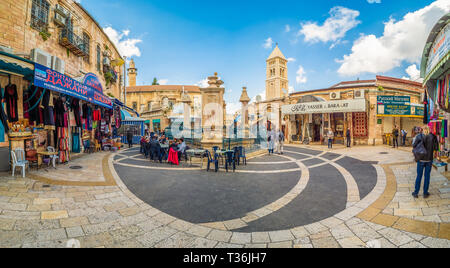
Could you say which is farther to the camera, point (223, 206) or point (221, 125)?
point (221, 125)

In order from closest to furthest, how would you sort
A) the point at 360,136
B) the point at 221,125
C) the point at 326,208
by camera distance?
the point at 326,208 < the point at 221,125 < the point at 360,136

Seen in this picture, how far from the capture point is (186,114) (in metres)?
A: 19.7

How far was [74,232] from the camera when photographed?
338 centimetres

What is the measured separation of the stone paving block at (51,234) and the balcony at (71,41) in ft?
35.7

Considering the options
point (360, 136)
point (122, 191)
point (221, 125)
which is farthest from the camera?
point (360, 136)

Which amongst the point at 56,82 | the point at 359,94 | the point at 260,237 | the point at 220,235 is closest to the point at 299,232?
the point at 260,237

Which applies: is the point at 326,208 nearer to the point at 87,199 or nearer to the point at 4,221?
the point at 87,199

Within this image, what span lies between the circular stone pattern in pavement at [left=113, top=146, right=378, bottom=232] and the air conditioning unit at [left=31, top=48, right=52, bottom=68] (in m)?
5.88

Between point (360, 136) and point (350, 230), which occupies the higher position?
point (360, 136)

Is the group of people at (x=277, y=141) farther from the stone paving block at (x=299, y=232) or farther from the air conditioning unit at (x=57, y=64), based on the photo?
the air conditioning unit at (x=57, y=64)

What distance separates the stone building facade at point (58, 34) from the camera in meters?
7.40

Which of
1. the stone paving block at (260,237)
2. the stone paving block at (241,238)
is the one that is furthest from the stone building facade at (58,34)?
the stone paving block at (260,237)

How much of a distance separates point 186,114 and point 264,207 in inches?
641
